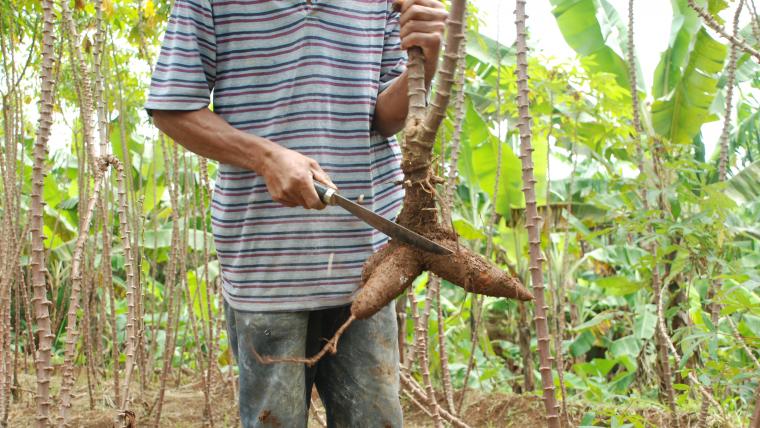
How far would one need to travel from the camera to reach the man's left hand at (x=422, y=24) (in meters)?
1.42

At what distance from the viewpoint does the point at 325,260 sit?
5.20ft

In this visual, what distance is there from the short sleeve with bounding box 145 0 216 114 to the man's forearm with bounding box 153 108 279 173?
0.03m

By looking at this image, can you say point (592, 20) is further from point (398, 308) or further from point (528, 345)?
point (398, 308)

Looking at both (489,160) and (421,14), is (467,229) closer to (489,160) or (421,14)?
(489,160)

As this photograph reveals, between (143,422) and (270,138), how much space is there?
91.0 inches

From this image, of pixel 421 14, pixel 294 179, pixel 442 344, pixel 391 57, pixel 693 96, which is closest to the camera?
pixel 294 179

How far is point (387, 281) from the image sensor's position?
141 cm

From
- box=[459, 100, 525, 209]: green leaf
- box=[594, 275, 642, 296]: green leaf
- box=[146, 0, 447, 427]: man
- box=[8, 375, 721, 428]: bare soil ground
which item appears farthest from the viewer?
box=[459, 100, 525, 209]: green leaf

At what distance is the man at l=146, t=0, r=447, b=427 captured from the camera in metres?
1.56

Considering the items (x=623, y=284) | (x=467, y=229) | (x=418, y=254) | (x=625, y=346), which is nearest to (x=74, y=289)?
(x=418, y=254)

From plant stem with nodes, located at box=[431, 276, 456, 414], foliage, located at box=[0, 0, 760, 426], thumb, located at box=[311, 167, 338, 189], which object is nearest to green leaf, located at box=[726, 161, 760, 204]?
foliage, located at box=[0, 0, 760, 426]

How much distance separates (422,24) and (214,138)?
1.50ft

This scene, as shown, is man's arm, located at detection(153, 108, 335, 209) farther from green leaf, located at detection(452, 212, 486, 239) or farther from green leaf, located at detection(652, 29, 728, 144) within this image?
green leaf, located at detection(652, 29, 728, 144)

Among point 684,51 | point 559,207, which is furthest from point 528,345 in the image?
point 684,51
